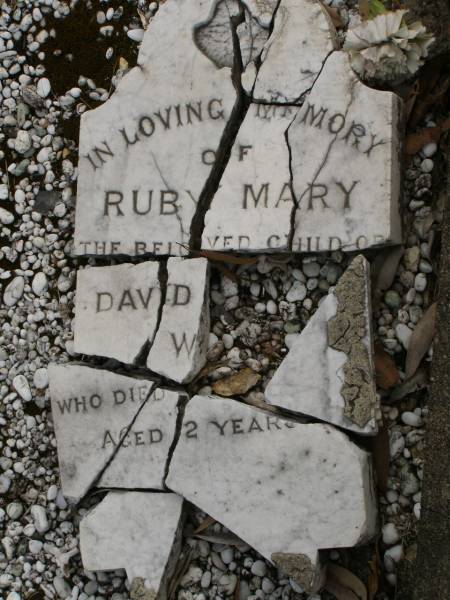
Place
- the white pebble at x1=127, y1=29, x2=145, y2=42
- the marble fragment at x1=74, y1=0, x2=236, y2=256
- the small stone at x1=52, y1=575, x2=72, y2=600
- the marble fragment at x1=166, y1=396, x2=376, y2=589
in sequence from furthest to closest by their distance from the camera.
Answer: the white pebble at x1=127, y1=29, x2=145, y2=42 → the small stone at x1=52, y1=575, x2=72, y2=600 → the marble fragment at x1=74, y1=0, x2=236, y2=256 → the marble fragment at x1=166, y1=396, x2=376, y2=589

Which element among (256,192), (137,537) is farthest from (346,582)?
(256,192)

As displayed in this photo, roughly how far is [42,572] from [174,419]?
0.66 metres

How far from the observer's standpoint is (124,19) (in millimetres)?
2600

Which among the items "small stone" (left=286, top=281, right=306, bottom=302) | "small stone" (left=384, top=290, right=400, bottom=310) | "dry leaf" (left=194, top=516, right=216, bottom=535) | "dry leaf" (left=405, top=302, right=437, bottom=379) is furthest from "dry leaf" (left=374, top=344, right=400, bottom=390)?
"dry leaf" (left=194, top=516, right=216, bottom=535)

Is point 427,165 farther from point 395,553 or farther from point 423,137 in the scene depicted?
point 395,553

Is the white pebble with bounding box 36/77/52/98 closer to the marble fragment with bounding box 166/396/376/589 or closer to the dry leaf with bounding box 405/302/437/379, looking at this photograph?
the marble fragment with bounding box 166/396/376/589

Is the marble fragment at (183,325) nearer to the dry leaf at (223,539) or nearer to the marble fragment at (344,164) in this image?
the marble fragment at (344,164)

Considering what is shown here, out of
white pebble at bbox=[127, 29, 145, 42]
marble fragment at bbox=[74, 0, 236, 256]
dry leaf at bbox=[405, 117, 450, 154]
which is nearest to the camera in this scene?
dry leaf at bbox=[405, 117, 450, 154]

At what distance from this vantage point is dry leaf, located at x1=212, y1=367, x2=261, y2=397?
2303 millimetres

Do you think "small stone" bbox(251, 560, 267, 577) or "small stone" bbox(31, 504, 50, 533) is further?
"small stone" bbox(31, 504, 50, 533)

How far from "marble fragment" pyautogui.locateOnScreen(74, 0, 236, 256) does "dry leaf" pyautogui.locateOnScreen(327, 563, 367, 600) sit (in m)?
0.95

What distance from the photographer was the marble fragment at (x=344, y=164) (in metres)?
2.14

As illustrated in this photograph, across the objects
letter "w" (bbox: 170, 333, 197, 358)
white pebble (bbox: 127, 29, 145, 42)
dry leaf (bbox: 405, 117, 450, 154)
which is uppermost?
white pebble (bbox: 127, 29, 145, 42)

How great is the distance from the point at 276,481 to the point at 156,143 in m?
1.00
